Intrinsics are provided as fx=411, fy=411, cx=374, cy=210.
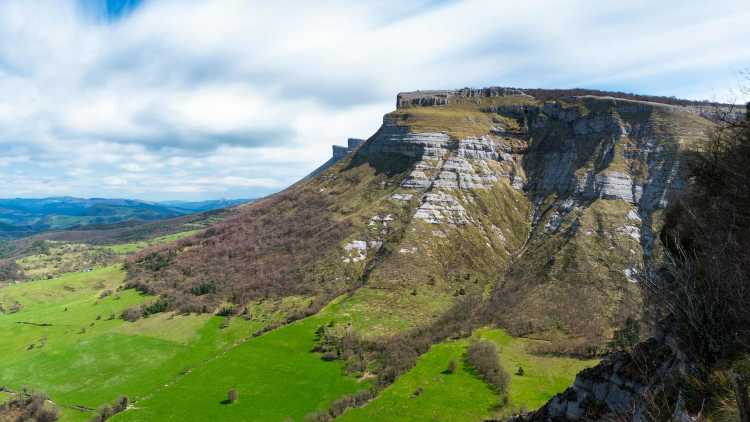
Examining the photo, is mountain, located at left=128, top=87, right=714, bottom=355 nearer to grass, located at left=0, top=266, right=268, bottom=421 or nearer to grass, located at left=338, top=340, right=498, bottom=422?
grass, located at left=0, top=266, right=268, bottom=421

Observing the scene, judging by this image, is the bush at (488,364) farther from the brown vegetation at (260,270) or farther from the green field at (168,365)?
the brown vegetation at (260,270)

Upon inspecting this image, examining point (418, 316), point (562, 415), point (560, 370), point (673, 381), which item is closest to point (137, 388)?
point (418, 316)

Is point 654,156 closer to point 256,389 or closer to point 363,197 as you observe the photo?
point 363,197

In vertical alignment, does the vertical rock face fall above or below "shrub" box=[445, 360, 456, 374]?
above

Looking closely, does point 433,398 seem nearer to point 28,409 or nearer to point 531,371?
point 531,371

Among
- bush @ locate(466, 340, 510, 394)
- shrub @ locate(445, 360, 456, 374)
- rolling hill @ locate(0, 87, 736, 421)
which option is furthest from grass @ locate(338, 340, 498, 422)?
bush @ locate(466, 340, 510, 394)

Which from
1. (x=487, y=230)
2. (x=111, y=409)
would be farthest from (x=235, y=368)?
(x=487, y=230)
